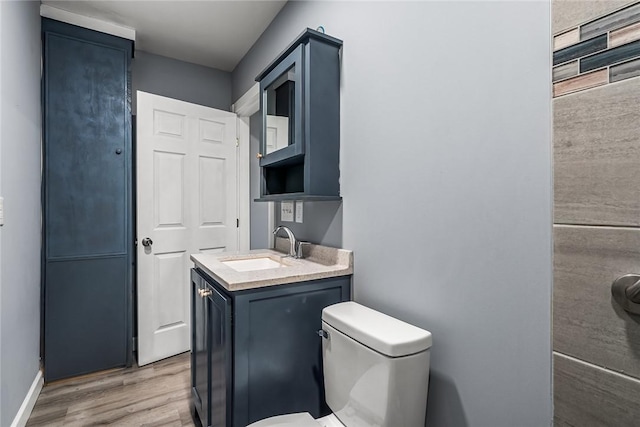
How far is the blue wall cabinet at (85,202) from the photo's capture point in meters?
2.07

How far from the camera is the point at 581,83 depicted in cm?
69

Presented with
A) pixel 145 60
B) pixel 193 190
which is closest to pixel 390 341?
pixel 193 190

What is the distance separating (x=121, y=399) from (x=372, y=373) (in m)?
1.82

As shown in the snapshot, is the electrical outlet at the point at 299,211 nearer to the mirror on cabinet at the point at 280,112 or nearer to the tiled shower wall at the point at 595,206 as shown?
the mirror on cabinet at the point at 280,112

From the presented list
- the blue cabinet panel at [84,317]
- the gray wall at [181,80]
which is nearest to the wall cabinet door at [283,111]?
the gray wall at [181,80]

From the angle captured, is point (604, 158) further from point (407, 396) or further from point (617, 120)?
point (407, 396)

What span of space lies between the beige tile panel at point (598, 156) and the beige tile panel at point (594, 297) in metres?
0.04

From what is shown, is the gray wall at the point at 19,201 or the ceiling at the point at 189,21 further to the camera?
the ceiling at the point at 189,21

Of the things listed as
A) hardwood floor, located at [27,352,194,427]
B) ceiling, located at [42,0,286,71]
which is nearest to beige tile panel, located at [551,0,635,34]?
ceiling, located at [42,0,286,71]

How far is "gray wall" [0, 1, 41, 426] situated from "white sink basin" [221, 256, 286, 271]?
103cm

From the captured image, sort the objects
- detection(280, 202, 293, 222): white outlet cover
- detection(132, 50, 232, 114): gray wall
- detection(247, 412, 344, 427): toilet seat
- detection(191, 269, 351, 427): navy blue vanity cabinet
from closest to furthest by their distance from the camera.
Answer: detection(247, 412, 344, 427): toilet seat → detection(191, 269, 351, 427): navy blue vanity cabinet → detection(280, 202, 293, 222): white outlet cover → detection(132, 50, 232, 114): gray wall

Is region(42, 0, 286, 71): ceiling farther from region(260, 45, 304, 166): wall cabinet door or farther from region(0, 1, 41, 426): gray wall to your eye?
region(260, 45, 304, 166): wall cabinet door

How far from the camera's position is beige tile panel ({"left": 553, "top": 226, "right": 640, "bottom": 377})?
24.7 inches

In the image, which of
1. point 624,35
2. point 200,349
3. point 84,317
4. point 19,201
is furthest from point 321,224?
point 84,317
